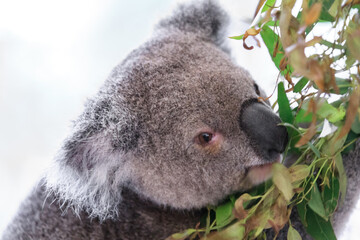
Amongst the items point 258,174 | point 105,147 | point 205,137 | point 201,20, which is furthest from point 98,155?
point 201,20

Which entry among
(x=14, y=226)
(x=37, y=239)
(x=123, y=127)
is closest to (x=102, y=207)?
(x=123, y=127)

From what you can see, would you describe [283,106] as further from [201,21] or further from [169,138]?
[201,21]

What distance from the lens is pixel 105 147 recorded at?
1.48 metres

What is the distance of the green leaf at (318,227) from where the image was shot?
126cm

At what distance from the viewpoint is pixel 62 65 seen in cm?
291

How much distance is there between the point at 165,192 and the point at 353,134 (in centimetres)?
64

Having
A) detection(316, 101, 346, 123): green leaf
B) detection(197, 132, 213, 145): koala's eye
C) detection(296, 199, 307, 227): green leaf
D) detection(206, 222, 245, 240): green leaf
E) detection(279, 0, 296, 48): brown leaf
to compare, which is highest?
detection(279, 0, 296, 48): brown leaf

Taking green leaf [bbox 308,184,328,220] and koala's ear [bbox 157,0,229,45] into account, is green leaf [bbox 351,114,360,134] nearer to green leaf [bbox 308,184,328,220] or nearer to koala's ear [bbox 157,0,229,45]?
green leaf [bbox 308,184,328,220]

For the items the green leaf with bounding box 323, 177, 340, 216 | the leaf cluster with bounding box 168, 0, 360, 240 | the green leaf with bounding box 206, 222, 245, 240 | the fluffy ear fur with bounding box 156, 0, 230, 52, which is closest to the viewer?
the leaf cluster with bounding box 168, 0, 360, 240

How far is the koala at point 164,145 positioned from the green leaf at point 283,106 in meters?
0.04

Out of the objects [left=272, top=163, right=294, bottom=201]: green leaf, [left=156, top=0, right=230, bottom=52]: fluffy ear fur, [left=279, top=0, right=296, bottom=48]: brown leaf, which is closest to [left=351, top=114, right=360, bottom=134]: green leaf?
[left=272, top=163, right=294, bottom=201]: green leaf

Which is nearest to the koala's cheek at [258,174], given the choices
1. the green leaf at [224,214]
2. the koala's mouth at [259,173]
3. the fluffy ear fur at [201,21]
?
the koala's mouth at [259,173]

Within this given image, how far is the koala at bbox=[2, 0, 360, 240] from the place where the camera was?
1.39 m

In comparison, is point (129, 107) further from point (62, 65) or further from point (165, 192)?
point (62, 65)
